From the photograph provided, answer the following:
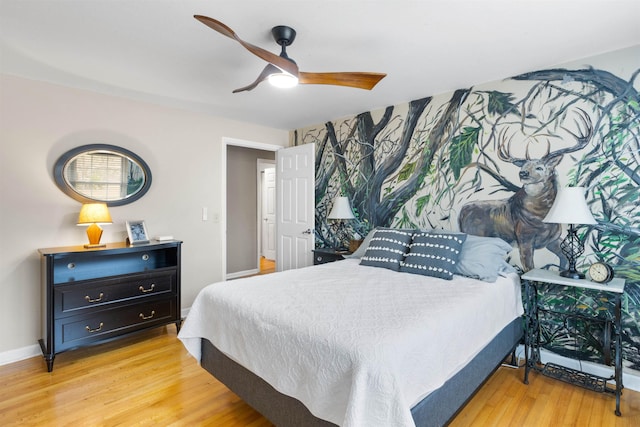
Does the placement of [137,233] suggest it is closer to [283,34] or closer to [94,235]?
[94,235]

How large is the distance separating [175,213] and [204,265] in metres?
0.72

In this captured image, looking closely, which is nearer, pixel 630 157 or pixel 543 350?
pixel 630 157

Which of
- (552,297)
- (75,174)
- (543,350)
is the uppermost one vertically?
(75,174)

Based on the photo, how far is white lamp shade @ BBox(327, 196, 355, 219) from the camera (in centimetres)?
374

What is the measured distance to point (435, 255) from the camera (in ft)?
8.27

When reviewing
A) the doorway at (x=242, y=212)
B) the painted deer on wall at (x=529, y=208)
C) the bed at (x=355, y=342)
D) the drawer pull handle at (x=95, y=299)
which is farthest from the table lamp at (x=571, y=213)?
the doorway at (x=242, y=212)

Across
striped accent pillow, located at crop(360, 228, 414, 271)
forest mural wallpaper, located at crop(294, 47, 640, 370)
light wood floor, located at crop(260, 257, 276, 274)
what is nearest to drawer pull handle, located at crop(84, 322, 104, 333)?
striped accent pillow, located at crop(360, 228, 414, 271)

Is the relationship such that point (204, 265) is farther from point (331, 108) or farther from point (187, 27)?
point (187, 27)

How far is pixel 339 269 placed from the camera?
2.72 meters

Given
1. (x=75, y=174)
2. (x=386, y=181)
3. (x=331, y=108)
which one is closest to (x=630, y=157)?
(x=386, y=181)

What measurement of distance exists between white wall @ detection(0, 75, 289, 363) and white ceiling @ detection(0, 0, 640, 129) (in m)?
0.22

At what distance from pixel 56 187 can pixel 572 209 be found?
13.5 ft

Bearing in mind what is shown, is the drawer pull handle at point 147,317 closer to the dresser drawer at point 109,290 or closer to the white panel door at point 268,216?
the dresser drawer at point 109,290

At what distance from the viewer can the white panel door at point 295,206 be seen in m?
4.06
